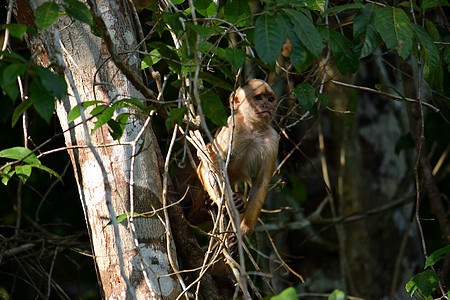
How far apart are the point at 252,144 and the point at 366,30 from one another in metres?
1.94

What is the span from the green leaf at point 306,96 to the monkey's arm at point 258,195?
136 centimetres

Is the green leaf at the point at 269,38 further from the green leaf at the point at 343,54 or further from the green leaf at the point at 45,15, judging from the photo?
the green leaf at the point at 45,15

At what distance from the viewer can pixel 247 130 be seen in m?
4.50

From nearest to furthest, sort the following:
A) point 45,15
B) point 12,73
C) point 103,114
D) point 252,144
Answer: point 12,73, point 45,15, point 103,114, point 252,144

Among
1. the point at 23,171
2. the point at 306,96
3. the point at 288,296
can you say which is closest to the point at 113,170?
the point at 23,171

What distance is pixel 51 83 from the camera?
192 cm

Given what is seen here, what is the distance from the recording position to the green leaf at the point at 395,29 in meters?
2.47

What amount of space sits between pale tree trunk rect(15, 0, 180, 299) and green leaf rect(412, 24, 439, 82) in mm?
1512

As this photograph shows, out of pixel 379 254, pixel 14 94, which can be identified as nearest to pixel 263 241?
pixel 379 254

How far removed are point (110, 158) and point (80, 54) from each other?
618 mm

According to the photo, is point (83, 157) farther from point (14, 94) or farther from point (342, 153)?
point (342, 153)

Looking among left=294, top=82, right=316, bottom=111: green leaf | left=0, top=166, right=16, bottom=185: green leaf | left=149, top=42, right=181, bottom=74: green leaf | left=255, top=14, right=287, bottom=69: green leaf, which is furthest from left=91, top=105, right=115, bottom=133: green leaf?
left=294, top=82, right=316, bottom=111: green leaf

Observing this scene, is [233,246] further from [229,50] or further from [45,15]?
[45,15]

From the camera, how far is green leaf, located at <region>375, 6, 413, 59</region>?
2.47m
